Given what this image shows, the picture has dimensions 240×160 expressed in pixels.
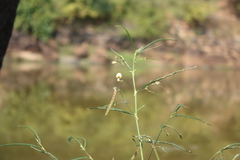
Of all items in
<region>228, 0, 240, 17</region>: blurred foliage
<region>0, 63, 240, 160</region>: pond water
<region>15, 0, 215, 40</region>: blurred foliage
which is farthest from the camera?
<region>228, 0, 240, 17</region>: blurred foliage

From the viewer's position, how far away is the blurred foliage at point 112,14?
503 inches

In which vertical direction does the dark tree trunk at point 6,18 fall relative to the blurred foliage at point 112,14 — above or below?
above

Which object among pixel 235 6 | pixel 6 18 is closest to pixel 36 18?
pixel 235 6

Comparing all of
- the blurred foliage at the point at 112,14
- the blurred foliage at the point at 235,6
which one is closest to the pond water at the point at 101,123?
the blurred foliage at the point at 112,14

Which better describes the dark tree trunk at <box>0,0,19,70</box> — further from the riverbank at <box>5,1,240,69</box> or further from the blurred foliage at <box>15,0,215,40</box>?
the blurred foliage at <box>15,0,215,40</box>

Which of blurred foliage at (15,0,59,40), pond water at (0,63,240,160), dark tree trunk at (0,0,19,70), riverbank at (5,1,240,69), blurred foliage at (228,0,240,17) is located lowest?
riverbank at (5,1,240,69)

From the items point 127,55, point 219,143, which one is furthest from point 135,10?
point 219,143

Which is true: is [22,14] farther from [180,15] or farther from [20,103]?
[20,103]

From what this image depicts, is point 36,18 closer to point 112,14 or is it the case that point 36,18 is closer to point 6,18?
point 112,14

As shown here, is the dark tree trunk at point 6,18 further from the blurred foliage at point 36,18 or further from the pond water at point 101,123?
the blurred foliage at point 36,18

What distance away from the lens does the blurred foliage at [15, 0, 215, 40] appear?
41.9ft

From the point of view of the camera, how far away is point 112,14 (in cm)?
1394

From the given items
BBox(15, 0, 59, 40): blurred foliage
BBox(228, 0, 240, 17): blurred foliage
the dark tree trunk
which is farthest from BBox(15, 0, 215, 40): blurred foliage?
the dark tree trunk

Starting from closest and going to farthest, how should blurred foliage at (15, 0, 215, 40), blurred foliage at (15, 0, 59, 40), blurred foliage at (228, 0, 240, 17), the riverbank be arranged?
the riverbank → blurred foliage at (15, 0, 59, 40) → blurred foliage at (15, 0, 215, 40) → blurred foliage at (228, 0, 240, 17)
